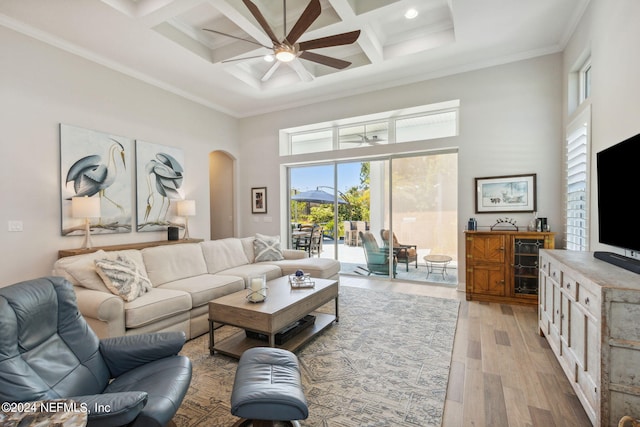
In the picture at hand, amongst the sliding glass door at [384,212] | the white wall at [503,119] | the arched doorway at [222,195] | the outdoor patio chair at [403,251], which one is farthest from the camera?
the arched doorway at [222,195]

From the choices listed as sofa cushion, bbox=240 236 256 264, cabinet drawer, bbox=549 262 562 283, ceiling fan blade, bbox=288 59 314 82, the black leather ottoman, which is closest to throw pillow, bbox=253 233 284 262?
sofa cushion, bbox=240 236 256 264

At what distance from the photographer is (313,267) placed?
174 inches

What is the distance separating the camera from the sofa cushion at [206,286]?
324cm

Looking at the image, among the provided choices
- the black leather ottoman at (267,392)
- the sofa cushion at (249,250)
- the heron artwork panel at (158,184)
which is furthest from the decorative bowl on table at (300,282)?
the heron artwork panel at (158,184)

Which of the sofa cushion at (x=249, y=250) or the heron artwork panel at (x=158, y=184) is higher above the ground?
the heron artwork panel at (x=158, y=184)

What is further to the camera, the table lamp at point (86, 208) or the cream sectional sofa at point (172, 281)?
the table lamp at point (86, 208)

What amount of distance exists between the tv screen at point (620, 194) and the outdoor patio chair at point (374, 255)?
134 inches

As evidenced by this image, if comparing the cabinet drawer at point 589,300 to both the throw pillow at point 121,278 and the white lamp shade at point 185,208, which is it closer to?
the throw pillow at point 121,278

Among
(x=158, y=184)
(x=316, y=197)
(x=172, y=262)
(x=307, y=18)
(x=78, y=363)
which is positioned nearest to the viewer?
(x=78, y=363)

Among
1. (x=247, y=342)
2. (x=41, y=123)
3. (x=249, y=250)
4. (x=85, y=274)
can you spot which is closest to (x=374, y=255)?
(x=249, y=250)

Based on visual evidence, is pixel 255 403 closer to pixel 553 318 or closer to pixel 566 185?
pixel 553 318

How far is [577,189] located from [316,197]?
4273 millimetres

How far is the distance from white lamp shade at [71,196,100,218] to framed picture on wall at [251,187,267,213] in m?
3.28

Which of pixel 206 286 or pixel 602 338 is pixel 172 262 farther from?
pixel 602 338
